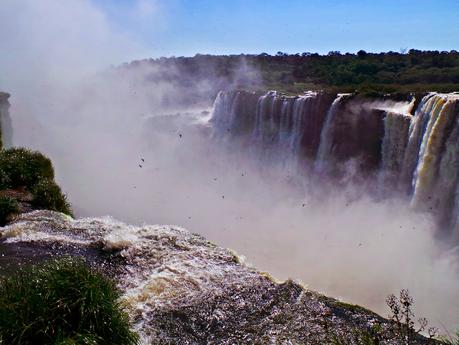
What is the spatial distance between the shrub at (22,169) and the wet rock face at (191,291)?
3724 mm

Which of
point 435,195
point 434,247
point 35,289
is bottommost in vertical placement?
point 434,247

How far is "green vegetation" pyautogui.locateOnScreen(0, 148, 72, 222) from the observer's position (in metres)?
12.7

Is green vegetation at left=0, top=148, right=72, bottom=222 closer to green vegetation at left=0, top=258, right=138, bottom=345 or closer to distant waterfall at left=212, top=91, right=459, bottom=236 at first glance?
green vegetation at left=0, top=258, right=138, bottom=345

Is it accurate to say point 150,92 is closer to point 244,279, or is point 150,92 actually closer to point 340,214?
point 340,214

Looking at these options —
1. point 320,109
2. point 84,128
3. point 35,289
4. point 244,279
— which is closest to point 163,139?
point 84,128

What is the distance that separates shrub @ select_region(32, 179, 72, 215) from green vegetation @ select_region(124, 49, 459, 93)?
1759cm

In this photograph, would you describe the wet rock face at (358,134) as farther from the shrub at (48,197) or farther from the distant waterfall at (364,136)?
the shrub at (48,197)

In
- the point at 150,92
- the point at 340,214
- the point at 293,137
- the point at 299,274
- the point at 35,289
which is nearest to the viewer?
the point at 35,289

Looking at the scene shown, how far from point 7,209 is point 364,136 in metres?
14.4

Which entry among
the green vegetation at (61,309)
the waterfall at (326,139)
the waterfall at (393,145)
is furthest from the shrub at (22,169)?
the waterfall at (393,145)

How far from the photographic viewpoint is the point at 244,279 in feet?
26.9

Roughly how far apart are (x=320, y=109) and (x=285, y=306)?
15.4 meters

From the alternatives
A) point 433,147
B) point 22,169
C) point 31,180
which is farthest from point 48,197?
point 433,147

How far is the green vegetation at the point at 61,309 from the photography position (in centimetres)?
487
